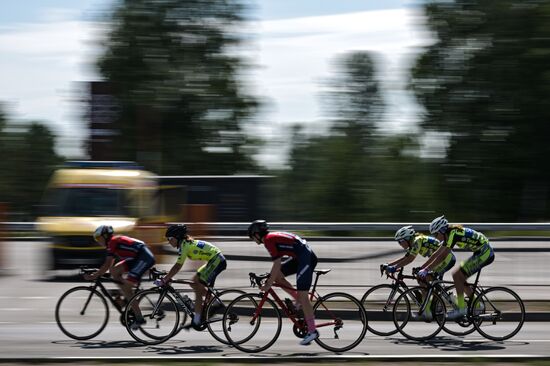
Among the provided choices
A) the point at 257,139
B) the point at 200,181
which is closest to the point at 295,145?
the point at 257,139

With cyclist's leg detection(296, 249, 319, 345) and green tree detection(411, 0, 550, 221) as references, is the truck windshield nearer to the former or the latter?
cyclist's leg detection(296, 249, 319, 345)

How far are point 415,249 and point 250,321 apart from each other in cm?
259

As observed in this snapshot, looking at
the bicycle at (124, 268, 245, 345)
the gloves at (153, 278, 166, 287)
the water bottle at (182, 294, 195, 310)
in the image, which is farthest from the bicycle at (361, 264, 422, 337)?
the gloves at (153, 278, 166, 287)

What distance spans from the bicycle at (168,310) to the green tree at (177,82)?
128 ft

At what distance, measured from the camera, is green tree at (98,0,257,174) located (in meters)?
51.1

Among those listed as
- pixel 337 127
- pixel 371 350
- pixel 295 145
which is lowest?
pixel 295 145

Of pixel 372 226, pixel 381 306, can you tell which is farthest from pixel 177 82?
pixel 381 306

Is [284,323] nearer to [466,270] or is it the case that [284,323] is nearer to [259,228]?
[259,228]

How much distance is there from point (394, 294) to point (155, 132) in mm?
39528

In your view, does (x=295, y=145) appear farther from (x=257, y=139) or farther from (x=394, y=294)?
(x=394, y=294)

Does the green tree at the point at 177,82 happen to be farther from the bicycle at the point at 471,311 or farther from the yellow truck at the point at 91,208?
the bicycle at the point at 471,311

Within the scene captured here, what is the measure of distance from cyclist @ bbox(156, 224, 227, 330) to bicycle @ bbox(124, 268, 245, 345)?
0.07 metres

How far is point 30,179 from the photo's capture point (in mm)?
84062

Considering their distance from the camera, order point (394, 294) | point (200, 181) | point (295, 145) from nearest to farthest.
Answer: point (394, 294)
point (200, 181)
point (295, 145)
